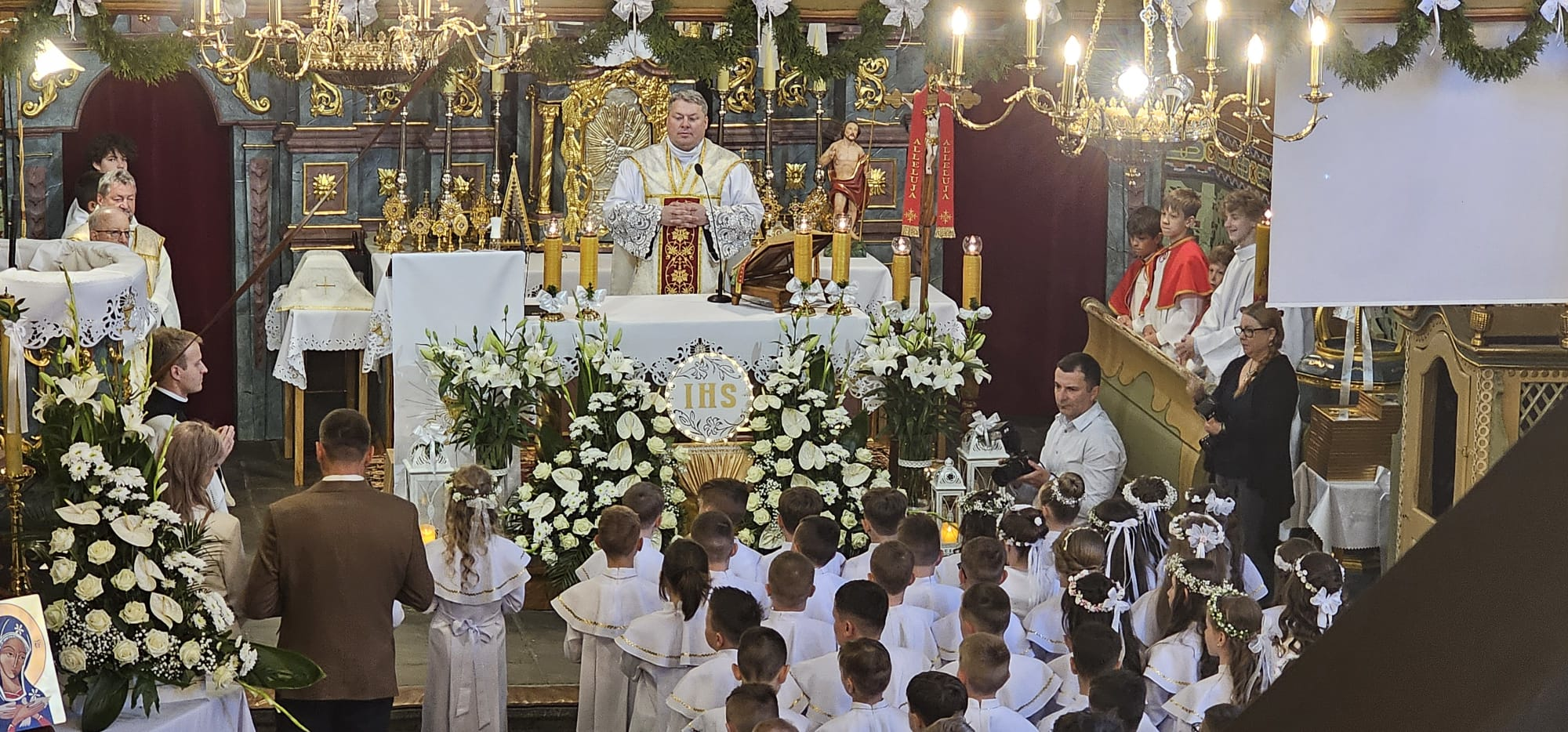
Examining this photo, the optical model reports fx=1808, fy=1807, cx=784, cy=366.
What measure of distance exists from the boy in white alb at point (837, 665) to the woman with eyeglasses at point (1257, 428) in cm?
351

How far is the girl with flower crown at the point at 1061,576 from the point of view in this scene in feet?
18.1

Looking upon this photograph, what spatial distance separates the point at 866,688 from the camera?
175 inches

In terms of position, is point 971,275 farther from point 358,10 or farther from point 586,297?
point 358,10

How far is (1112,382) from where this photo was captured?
33.5 feet

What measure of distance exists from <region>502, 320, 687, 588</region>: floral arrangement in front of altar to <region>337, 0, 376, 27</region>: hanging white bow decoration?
1855mm

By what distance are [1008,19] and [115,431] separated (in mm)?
3167

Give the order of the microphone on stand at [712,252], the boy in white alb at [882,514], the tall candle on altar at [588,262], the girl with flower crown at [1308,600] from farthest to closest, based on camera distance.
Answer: the microphone on stand at [712,252]
the tall candle on altar at [588,262]
the boy in white alb at [882,514]
the girl with flower crown at [1308,600]

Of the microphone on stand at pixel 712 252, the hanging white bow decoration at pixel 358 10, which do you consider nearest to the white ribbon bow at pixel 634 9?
the hanging white bow decoration at pixel 358 10

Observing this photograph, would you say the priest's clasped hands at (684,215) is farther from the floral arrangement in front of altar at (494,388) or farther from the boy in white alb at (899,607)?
the boy in white alb at (899,607)

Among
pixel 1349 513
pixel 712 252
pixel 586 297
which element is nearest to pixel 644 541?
pixel 586 297

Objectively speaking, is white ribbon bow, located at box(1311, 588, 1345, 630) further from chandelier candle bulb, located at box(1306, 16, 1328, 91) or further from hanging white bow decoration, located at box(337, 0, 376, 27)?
hanging white bow decoration, located at box(337, 0, 376, 27)

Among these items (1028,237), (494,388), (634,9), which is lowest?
(494,388)

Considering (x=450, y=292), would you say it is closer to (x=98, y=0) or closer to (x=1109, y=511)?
(x=98, y=0)

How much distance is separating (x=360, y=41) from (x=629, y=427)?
192cm
